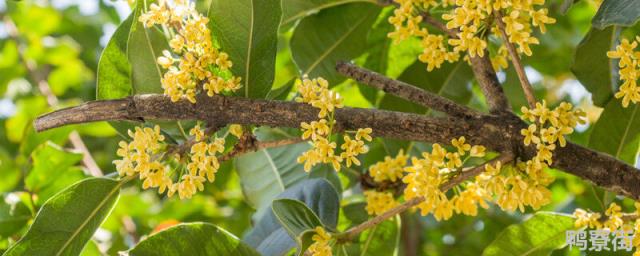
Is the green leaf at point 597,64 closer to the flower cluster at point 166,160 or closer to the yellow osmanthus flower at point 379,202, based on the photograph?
the yellow osmanthus flower at point 379,202

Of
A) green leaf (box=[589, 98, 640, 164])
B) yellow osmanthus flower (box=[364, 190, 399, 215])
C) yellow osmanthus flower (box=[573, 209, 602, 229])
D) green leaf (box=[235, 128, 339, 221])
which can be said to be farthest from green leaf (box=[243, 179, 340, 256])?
green leaf (box=[589, 98, 640, 164])

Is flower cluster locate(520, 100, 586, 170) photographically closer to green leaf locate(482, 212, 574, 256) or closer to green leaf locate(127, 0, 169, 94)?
green leaf locate(482, 212, 574, 256)

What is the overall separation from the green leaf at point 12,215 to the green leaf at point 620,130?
1.27 m

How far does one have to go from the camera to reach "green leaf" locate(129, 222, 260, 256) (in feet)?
4.40

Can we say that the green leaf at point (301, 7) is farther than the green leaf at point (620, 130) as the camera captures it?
Yes

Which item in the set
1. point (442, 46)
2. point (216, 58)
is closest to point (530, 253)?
point (442, 46)

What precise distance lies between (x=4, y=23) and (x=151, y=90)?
2.32 m

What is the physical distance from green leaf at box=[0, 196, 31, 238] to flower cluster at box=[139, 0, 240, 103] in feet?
2.42

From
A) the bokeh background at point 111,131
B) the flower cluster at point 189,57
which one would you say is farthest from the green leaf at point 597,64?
the flower cluster at point 189,57

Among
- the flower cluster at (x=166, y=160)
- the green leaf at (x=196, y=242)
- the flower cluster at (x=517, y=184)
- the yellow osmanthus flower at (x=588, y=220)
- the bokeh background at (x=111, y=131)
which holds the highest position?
the flower cluster at (x=166, y=160)

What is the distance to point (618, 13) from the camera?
1.17 metres

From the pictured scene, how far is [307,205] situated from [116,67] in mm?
434

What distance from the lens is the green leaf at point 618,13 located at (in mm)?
1136
